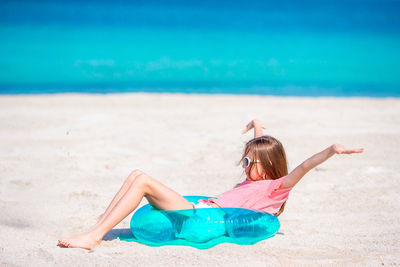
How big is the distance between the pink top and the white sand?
0.80 ft

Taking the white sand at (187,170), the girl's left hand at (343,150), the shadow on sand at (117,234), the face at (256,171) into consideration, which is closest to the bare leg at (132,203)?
the white sand at (187,170)

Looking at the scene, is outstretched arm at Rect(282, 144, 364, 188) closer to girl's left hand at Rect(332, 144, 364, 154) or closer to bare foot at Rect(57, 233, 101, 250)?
girl's left hand at Rect(332, 144, 364, 154)

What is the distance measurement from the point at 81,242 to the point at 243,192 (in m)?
1.12

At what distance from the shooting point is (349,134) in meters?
6.64

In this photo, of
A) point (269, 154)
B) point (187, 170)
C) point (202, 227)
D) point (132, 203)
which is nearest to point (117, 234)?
point (132, 203)

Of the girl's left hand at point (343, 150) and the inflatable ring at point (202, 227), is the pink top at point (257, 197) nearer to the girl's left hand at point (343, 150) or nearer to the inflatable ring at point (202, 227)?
the inflatable ring at point (202, 227)

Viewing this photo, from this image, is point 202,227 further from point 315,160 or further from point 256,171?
point 315,160

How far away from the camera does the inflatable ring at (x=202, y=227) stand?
3158 mm

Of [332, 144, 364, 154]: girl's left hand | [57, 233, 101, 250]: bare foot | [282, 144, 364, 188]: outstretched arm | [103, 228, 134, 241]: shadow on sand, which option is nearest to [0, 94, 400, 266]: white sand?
[57, 233, 101, 250]: bare foot

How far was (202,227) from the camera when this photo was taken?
A: 314cm

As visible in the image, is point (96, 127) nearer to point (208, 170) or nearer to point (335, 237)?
point (208, 170)

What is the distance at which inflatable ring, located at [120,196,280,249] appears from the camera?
3.16 metres

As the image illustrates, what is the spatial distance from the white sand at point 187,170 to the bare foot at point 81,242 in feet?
0.17

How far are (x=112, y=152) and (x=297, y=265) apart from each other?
3444mm
